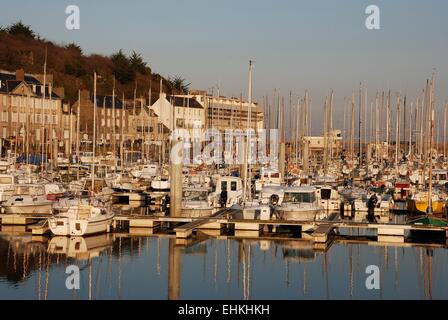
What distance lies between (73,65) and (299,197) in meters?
90.2

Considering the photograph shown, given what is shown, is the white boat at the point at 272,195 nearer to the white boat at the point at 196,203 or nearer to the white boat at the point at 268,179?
the white boat at the point at 196,203

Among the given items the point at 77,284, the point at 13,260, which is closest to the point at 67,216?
the point at 13,260

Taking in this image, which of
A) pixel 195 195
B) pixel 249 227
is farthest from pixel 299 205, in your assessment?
pixel 195 195

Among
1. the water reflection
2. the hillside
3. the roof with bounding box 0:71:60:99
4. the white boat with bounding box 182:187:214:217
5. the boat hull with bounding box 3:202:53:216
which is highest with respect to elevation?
the hillside

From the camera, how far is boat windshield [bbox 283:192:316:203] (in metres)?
37.6

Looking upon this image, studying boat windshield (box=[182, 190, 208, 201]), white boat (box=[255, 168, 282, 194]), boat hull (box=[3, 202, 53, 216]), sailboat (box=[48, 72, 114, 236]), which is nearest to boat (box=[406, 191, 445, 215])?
white boat (box=[255, 168, 282, 194])

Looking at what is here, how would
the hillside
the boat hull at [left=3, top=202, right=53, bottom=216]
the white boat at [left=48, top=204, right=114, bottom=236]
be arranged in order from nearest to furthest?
1. the white boat at [left=48, top=204, right=114, bottom=236]
2. the boat hull at [left=3, top=202, right=53, bottom=216]
3. the hillside

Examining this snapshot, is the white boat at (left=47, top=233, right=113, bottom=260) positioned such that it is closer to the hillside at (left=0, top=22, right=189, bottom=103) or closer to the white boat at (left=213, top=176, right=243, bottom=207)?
the white boat at (left=213, top=176, right=243, bottom=207)

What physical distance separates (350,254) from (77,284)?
1112 centimetres

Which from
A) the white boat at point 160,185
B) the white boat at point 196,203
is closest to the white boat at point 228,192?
the white boat at point 196,203

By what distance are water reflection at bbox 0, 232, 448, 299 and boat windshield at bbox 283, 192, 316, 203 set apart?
3.81m

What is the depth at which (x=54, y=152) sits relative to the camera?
68.4 m
